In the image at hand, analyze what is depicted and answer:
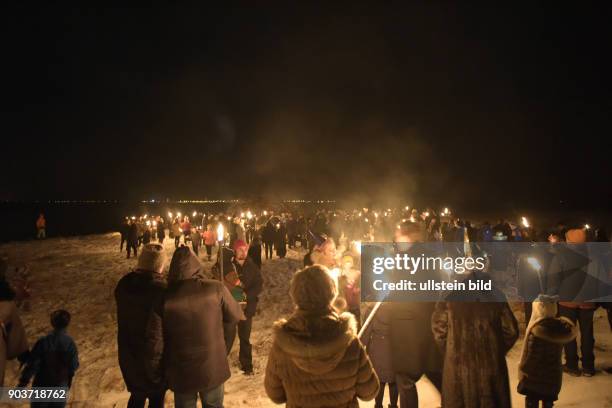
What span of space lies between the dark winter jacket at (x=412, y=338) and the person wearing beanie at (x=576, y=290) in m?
2.52

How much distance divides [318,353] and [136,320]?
182cm

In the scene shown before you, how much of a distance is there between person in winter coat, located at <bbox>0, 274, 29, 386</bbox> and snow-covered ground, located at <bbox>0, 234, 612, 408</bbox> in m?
1.67

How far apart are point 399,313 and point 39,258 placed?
61.4ft

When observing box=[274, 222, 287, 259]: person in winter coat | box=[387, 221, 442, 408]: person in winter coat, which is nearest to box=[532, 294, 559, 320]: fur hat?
box=[387, 221, 442, 408]: person in winter coat

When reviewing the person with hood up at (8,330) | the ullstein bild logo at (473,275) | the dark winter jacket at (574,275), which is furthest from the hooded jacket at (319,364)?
the dark winter jacket at (574,275)

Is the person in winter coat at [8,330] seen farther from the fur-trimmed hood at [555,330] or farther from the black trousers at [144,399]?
the fur-trimmed hood at [555,330]

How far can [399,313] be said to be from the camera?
3816 mm

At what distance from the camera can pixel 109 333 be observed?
7340 millimetres

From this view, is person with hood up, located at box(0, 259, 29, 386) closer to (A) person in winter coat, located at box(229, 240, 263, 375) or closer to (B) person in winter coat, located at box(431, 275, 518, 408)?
(A) person in winter coat, located at box(229, 240, 263, 375)

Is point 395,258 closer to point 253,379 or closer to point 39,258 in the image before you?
point 253,379

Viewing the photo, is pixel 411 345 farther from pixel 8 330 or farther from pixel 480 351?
pixel 8 330

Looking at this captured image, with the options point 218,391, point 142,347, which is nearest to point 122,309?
point 142,347

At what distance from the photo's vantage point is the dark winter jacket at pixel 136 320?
10.8ft

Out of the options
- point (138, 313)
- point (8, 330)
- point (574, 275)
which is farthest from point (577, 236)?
point (8, 330)
